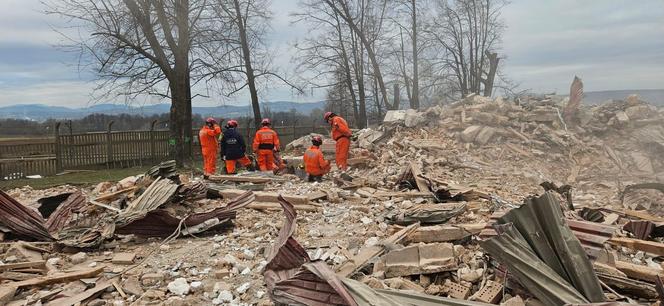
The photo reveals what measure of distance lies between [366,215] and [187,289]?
3050 millimetres

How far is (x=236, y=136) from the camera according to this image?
1148 cm

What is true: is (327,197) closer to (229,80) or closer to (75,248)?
(75,248)

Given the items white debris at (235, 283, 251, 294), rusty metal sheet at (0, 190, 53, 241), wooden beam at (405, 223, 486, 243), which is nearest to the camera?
white debris at (235, 283, 251, 294)

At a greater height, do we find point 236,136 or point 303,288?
point 236,136

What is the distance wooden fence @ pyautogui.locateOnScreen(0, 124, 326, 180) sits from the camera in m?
16.5

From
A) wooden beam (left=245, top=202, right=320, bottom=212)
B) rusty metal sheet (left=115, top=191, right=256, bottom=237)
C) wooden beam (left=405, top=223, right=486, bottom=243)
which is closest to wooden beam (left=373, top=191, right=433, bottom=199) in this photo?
wooden beam (left=245, top=202, right=320, bottom=212)

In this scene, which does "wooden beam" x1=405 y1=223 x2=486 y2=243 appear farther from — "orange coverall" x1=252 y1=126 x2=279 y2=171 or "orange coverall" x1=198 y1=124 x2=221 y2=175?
"orange coverall" x1=198 y1=124 x2=221 y2=175

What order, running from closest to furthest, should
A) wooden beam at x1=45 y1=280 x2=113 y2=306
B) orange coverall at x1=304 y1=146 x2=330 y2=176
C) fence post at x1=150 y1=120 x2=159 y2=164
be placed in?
wooden beam at x1=45 y1=280 x2=113 y2=306
orange coverall at x1=304 y1=146 x2=330 y2=176
fence post at x1=150 y1=120 x2=159 y2=164

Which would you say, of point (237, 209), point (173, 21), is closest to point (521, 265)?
point (237, 209)

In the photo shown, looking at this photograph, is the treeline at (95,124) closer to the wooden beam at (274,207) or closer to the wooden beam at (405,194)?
the wooden beam at (274,207)

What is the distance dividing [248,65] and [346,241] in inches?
670

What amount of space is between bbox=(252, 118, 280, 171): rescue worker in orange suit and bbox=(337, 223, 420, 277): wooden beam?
21.3ft

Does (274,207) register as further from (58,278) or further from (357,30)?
(357,30)

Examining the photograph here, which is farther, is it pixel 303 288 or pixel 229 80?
pixel 229 80
